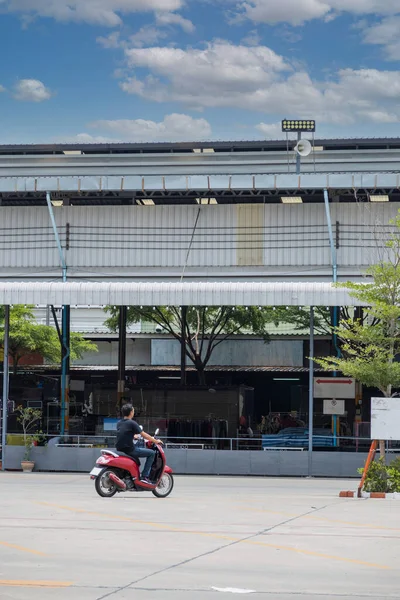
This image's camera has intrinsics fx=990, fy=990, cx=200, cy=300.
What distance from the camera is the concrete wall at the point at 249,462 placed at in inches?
1189

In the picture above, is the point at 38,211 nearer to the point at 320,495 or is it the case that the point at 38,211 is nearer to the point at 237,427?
the point at 237,427

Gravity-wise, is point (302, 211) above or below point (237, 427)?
above

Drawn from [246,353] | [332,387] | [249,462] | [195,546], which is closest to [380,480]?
[249,462]

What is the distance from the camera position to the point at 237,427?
40188 mm

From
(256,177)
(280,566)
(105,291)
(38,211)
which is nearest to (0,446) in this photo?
(105,291)

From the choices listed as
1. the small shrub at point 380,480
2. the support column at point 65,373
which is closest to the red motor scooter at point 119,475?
the small shrub at point 380,480

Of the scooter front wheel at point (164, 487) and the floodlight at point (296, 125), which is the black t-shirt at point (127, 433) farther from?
the floodlight at point (296, 125)

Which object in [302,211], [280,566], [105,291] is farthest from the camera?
[302,211]

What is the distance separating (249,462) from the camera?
3055cm

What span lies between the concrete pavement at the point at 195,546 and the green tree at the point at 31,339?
25250 millimetres

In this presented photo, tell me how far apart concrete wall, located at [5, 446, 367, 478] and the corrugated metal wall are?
788cm

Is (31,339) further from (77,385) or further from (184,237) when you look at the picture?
(184,237)

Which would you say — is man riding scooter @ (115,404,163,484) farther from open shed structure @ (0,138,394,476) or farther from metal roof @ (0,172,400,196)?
metal roof @ (0,172,400,196)

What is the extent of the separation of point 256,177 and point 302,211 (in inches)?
82.9
